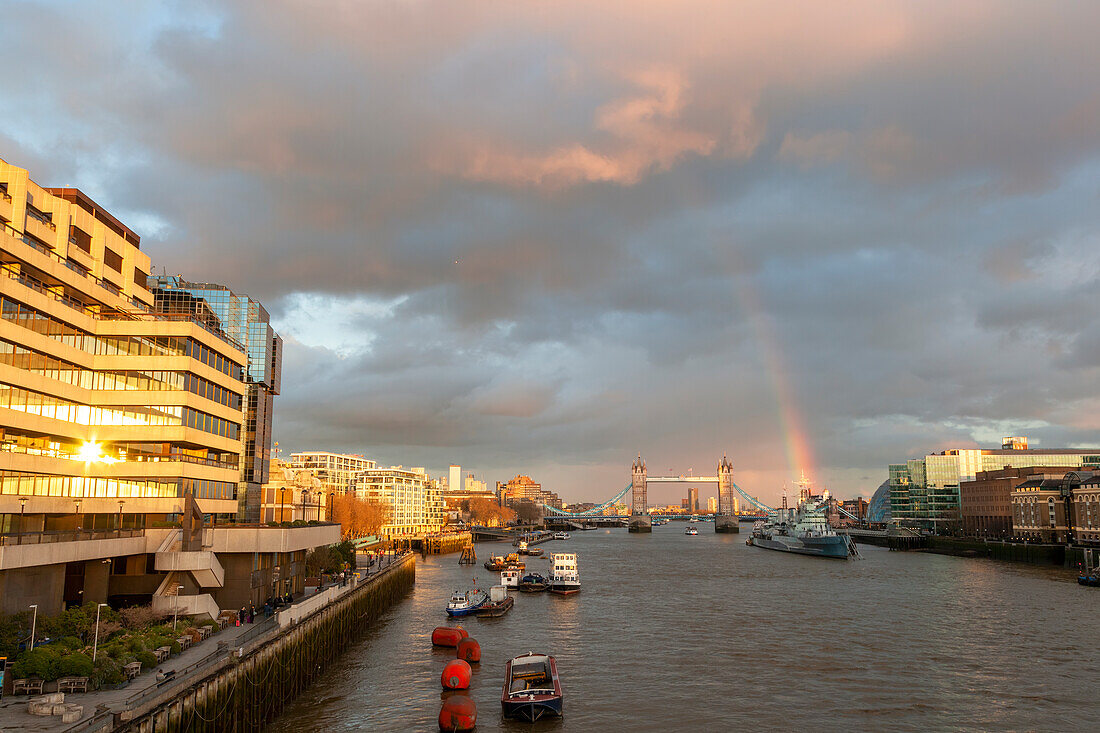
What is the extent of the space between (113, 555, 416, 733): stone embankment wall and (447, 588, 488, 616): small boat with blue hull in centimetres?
1294

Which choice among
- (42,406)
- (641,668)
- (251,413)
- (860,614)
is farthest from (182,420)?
(860,614)

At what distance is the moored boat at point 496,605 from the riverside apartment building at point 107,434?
884 inches

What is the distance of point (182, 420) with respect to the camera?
189 ft

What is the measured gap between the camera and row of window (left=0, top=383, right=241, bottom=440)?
49.8m

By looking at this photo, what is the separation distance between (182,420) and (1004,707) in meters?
58.5

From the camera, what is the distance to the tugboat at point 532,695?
40656mm

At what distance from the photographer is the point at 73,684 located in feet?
105

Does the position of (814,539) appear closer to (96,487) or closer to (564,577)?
(564,577)

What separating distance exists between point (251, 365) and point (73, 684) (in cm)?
8481

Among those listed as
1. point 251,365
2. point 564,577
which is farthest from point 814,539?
point 251,365

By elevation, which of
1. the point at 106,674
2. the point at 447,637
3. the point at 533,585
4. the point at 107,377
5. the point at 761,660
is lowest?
the point at 533,585

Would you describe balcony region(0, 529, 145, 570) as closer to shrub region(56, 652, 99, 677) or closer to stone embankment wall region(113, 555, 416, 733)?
shrub region(56, 652, 99, 677)

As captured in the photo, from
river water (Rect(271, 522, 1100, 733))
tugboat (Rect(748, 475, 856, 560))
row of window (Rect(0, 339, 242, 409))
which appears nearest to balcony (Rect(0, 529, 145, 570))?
row of window (Rect(0, 339, 242, 409))

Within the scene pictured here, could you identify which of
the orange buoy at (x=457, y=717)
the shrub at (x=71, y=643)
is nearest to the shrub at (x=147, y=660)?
the shrub at (x=71, y=643)
